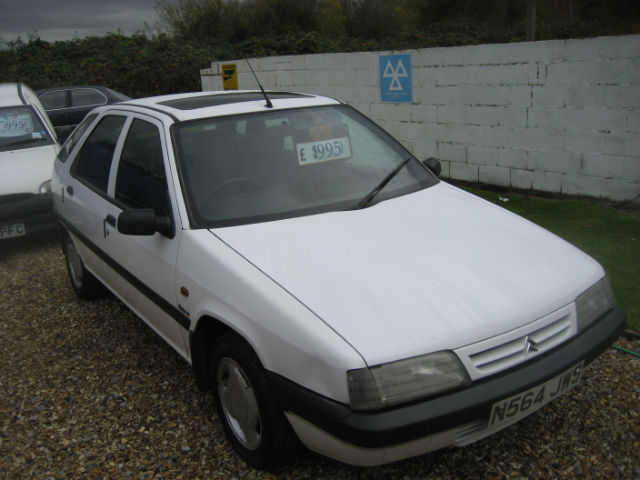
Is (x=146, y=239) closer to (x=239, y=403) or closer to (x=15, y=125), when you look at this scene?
(x=239, y=403)

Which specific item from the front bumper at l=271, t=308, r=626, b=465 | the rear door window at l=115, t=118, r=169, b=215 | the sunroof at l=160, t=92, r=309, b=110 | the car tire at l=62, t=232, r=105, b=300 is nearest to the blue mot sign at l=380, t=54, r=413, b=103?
the sunroof at l=160, t=92, r=309, b=110

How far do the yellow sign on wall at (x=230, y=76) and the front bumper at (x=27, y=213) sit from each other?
5.80m

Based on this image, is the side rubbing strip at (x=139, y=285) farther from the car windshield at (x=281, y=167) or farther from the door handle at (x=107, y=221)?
the car windshield at (x=281, y=167)

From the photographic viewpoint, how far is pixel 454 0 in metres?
23.2

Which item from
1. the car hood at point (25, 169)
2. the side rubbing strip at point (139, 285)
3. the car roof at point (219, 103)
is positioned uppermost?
the car roof at point (219, 103)

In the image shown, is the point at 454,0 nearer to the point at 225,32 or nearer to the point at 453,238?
the point at 225,32

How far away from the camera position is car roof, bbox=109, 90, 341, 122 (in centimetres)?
353

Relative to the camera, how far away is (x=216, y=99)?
3.90 m

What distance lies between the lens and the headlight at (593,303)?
2.62 m

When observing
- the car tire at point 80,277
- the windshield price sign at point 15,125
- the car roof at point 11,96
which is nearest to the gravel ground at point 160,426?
the car tire at point 80,277

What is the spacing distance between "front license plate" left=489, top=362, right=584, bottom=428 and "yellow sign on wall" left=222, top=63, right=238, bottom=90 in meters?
10.2

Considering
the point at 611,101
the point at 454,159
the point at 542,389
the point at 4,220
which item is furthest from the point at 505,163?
the point at 4,220

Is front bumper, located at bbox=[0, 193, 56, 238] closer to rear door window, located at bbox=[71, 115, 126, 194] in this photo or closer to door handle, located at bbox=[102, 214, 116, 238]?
rear door window, located at bbox=[71, 115, 126, 194]

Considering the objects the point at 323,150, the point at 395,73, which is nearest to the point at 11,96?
the point at 395,73
